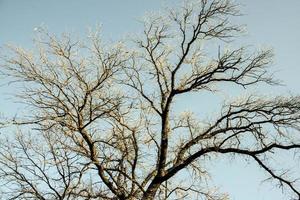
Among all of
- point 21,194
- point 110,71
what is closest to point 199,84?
A: point 110,71

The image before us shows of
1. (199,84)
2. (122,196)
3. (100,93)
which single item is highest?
(199,84)

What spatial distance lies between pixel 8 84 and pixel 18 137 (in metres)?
4.72

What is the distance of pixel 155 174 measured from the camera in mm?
12500

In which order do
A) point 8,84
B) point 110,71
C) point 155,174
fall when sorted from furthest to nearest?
1. point 155,174
2. point 110,71
3. point 8,84

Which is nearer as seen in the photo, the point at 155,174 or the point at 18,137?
the point at 155,174

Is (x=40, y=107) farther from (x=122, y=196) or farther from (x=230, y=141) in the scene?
(x=230, y=141)

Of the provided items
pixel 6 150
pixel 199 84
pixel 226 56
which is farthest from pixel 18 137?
pixel 226 56

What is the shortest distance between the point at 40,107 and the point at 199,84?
4.79 m

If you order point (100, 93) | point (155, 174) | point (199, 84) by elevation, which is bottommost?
point (155, 174)

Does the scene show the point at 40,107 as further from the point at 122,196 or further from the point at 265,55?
the point at 265,55

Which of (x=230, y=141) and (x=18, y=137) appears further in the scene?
(x=18, y=137)

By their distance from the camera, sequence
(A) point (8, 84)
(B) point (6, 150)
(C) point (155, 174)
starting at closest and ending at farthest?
(A) point (8, 84)
(C) point (155, 174)
(B) point (6, 150)

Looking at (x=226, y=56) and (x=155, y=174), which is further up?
(x=226, y=56)

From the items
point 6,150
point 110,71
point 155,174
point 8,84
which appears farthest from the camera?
point 6,150
